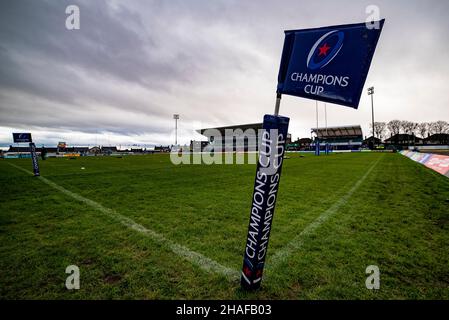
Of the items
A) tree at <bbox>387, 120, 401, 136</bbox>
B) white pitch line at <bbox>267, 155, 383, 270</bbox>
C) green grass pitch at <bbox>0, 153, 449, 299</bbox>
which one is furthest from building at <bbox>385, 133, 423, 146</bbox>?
white pitch line at <bbox>267, 155, 383, 270</bbox>

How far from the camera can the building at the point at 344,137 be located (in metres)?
79.7

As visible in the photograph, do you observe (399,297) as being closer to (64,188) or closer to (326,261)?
(326,261)

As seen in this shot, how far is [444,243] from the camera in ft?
10.0

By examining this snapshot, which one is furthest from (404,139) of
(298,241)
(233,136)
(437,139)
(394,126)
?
(298,241)

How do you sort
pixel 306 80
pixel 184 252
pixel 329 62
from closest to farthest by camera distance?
1. pixel 329 62
2. pixel 306 80
3. pixel 184 252

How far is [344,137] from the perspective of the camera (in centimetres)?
8575

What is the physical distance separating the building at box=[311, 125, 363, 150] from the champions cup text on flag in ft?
274

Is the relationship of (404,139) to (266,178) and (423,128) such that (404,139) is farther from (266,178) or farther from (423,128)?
(266,178)

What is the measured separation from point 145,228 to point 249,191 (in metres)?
3.86

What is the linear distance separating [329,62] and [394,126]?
11698 centimetres

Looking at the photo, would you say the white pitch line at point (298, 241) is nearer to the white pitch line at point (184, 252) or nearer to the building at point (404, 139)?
the white pitch line at point (184, 252)

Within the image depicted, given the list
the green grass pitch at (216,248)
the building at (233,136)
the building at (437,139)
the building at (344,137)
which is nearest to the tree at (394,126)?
the building at (437,139)

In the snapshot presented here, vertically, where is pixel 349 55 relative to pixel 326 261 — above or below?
above
